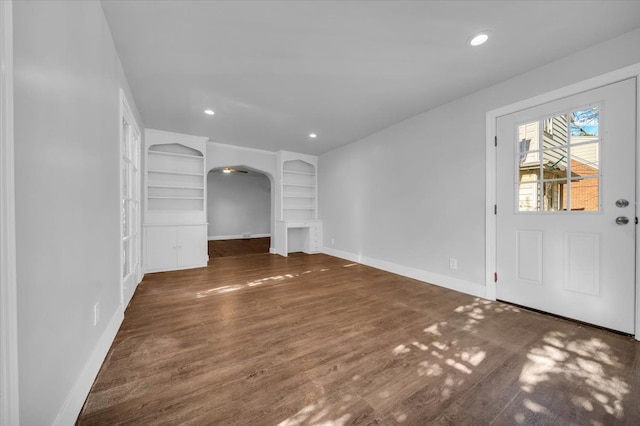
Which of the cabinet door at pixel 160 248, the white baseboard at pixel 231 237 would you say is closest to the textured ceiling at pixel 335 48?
the cabinet door at pixel 160 248

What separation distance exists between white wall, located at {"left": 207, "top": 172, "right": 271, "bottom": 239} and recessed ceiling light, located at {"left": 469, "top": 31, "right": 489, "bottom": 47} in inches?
306

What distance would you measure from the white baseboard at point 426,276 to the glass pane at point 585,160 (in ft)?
4.78

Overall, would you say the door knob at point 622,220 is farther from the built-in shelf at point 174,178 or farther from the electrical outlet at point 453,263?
the built-in shelf at point 174,178

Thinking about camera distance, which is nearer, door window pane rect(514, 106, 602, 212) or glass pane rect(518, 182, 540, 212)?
door window pane rect(514, 106, 602, 212)

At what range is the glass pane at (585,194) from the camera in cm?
214

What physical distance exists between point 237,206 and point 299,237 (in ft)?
12.6

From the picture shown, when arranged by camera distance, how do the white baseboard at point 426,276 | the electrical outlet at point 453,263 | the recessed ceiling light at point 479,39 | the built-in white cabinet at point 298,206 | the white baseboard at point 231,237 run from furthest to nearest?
the white baseboard at point 231,237
the built-in white cabinet at point 298,206
the electrical outlet at point 453,263
the white baseboard at point 426,276
the recessed ceiling light at point 479,39

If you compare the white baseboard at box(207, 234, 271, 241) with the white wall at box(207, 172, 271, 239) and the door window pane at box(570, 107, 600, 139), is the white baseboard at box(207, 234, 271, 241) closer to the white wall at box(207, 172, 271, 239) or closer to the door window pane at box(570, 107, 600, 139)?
the white wall at box(207, 172, 271, 239)

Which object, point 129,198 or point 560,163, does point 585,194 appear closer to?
point 560,163

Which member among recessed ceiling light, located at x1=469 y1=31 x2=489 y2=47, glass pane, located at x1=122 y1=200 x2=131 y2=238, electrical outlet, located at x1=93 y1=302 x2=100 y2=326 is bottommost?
electrical outlet, located at x1=93 y1=302 x2=100 y2=326

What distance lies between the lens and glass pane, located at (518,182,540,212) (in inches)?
98.8

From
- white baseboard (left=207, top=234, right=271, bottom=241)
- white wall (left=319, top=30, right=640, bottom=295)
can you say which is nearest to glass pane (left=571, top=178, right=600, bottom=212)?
white wall (left=319, top=30, right=640, bottom=295)

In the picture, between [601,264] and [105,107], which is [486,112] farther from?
[105,107]

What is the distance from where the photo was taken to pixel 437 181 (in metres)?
3.33
